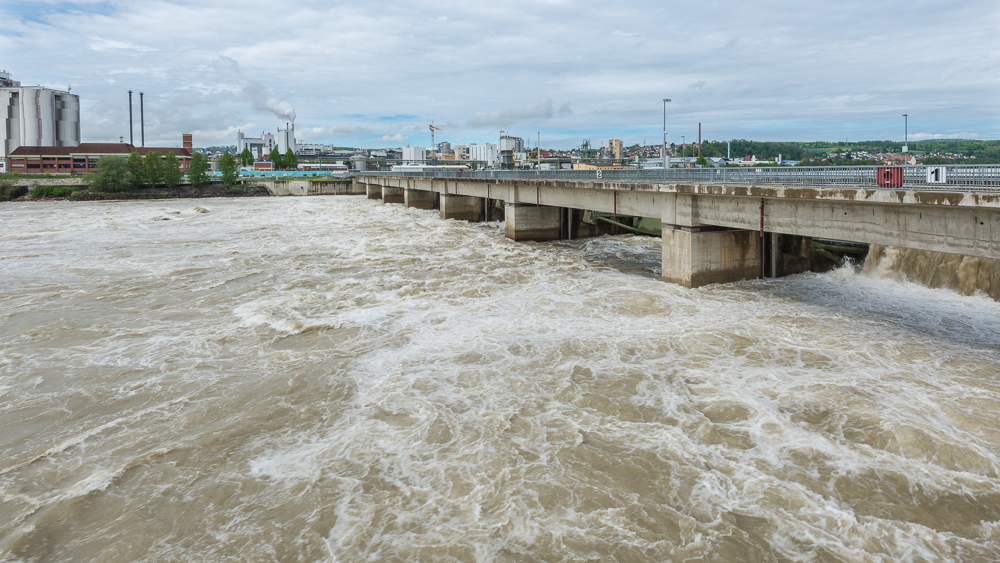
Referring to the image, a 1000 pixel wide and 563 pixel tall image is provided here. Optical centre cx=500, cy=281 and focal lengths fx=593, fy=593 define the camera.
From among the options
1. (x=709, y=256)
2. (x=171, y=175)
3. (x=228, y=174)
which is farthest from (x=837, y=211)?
(x=171, y=175)

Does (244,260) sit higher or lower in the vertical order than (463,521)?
higher

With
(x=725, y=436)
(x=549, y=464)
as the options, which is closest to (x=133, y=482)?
(x=549, y=464)

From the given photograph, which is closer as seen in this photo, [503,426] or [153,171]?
[503,426]

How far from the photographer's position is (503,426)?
38.7ft

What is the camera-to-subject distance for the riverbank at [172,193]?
105 metres

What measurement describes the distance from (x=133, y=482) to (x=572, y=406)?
27.0 feet

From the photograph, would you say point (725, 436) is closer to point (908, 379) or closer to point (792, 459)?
point (792, 459)

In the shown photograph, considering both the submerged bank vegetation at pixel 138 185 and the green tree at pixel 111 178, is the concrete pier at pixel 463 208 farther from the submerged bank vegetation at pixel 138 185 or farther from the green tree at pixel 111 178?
the green tree at pixel 111 178

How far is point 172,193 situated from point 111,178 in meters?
10.1

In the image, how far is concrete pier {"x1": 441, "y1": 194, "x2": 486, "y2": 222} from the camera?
6366cm

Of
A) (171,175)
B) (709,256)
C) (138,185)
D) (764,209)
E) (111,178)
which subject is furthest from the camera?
(171,175)

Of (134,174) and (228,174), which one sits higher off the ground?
(228,174)

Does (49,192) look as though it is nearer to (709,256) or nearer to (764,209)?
(709,256)

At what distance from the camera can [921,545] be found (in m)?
8.13
